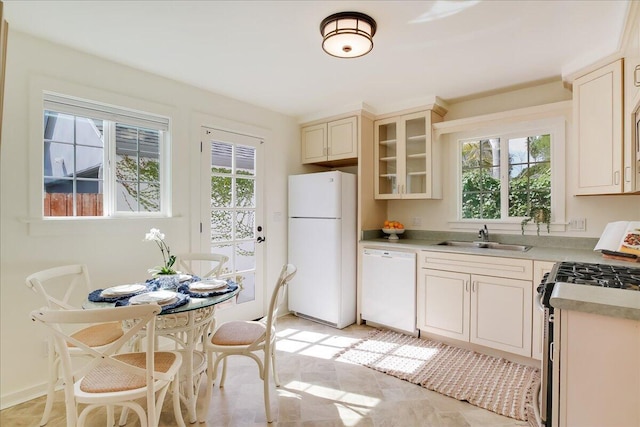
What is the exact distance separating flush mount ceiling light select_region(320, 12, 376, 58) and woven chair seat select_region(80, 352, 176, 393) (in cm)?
201

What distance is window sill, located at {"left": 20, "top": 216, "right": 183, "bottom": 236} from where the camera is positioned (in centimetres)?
212

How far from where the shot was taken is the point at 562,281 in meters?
1.44

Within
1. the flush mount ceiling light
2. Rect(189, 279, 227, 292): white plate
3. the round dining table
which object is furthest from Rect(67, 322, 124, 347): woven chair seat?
the flush mount ceiling light

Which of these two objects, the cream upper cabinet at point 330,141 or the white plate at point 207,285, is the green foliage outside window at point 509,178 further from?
the white plate at point 207,285

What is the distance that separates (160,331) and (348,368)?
147cm

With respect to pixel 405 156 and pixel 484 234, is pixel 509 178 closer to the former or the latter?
pixel 484 234

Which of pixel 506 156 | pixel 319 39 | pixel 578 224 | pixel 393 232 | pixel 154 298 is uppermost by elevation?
pixel 319 39

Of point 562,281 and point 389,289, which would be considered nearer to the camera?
point 562,281

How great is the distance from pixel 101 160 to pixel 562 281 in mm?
3099

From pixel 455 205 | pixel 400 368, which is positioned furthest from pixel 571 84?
pixel 400 368

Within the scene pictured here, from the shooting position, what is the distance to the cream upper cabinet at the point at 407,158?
332cm

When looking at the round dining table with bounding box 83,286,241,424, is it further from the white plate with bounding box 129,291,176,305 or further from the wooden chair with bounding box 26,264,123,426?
the wooden chair with bounding box 26,264,123,426

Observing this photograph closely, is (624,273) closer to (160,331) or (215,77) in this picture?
(160,331)

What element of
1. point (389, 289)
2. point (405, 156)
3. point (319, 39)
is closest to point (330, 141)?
point (405, 156)
